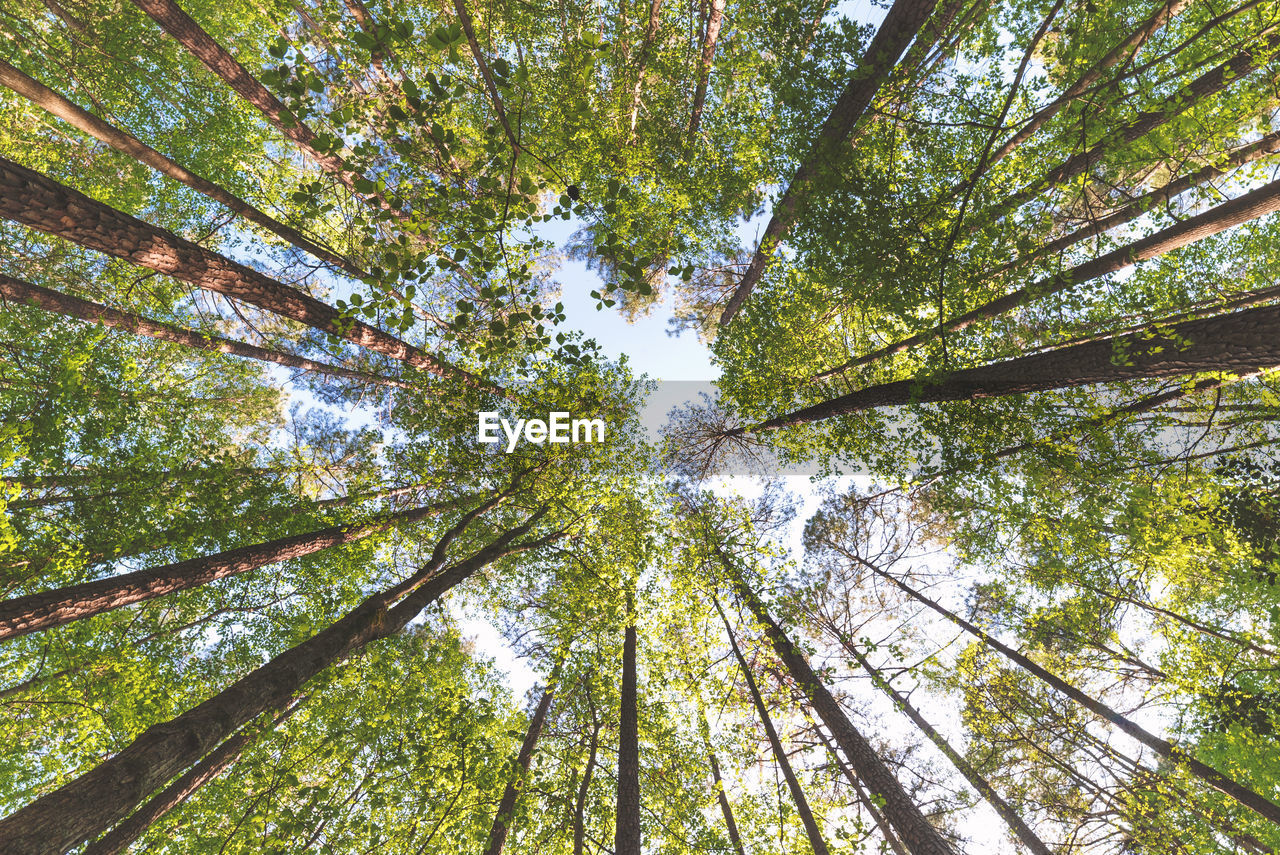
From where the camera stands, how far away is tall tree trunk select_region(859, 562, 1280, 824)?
7.88 metres

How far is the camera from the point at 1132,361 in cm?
509

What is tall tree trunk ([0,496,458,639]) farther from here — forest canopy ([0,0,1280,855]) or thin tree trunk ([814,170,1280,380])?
thin tree trunk ([814,170,1280,380])

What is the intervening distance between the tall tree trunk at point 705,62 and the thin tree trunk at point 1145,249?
771 cm

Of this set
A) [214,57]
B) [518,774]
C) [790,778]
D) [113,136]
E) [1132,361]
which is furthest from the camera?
[790,778]

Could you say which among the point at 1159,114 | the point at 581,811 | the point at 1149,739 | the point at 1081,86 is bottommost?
the point at 581,811

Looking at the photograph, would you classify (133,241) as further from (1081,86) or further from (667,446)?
(1081,86)

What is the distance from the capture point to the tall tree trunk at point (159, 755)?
118 inches

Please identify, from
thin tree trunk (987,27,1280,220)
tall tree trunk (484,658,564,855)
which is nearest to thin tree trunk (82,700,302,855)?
tall tree trunk (484,658,564,855)

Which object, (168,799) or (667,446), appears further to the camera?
(667,446)

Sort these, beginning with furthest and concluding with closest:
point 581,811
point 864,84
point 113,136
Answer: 1. point 581,811
2. point 864,84
3. point 113,136

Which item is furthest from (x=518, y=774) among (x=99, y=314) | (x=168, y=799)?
(x=99, y=314)

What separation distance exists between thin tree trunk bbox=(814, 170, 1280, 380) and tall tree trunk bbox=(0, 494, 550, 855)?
8723 mm

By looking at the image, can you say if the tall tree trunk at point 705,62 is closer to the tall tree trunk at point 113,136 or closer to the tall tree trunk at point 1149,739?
the tall tree trunk at point 113,136

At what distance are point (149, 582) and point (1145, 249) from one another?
1690cm
